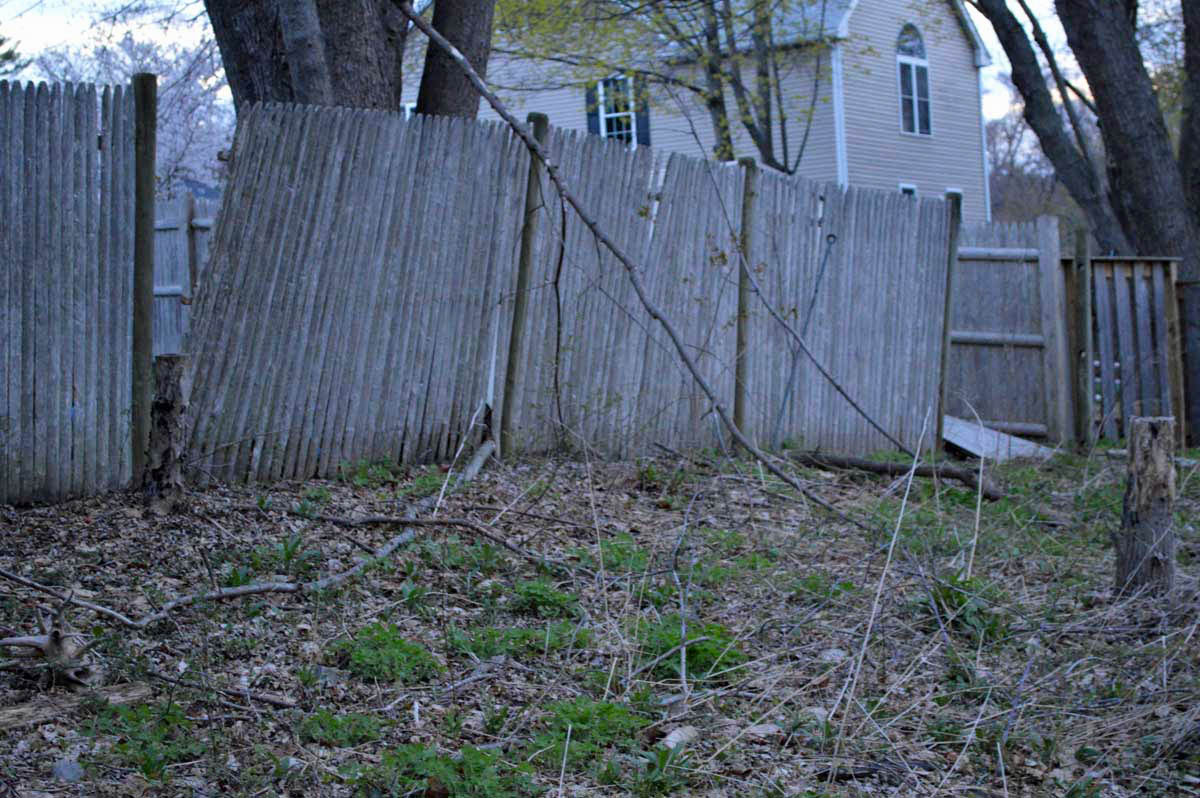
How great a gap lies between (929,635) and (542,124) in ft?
11.0

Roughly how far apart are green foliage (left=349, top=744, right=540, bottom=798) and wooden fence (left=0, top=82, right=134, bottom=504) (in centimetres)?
271

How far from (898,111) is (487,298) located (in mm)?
17997

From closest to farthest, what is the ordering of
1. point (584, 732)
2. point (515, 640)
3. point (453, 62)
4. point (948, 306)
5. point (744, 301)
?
point (584, 732)
point (515, 640)
point (453, 62)
point (744, 301)
point (948, 306)

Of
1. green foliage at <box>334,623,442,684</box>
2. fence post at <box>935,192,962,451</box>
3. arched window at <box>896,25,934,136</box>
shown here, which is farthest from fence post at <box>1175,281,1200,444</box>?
arched window at <box>896,25,934,136</box>

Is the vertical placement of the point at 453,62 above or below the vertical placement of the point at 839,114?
below

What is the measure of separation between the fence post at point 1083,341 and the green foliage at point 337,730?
293 inches

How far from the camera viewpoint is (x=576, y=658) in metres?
3.71

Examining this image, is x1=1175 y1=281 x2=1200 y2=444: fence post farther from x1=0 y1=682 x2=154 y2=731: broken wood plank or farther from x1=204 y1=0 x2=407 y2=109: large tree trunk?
Answer: x1=0 y1=682 x2=154 y2=731: broken wood plank

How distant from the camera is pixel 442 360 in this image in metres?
5.94

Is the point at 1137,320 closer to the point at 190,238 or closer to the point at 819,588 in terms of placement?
the point at 819,588

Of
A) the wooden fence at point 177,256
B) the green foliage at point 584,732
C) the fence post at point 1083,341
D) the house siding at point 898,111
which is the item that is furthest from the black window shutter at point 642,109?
the green foliage at point 584,732

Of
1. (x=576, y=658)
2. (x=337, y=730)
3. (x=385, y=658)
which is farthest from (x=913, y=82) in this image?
(x=337, y=730)

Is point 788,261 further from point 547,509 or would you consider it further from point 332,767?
point 332,767

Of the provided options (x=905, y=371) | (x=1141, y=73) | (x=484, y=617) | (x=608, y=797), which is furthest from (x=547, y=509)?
(x=1141, y=73)
